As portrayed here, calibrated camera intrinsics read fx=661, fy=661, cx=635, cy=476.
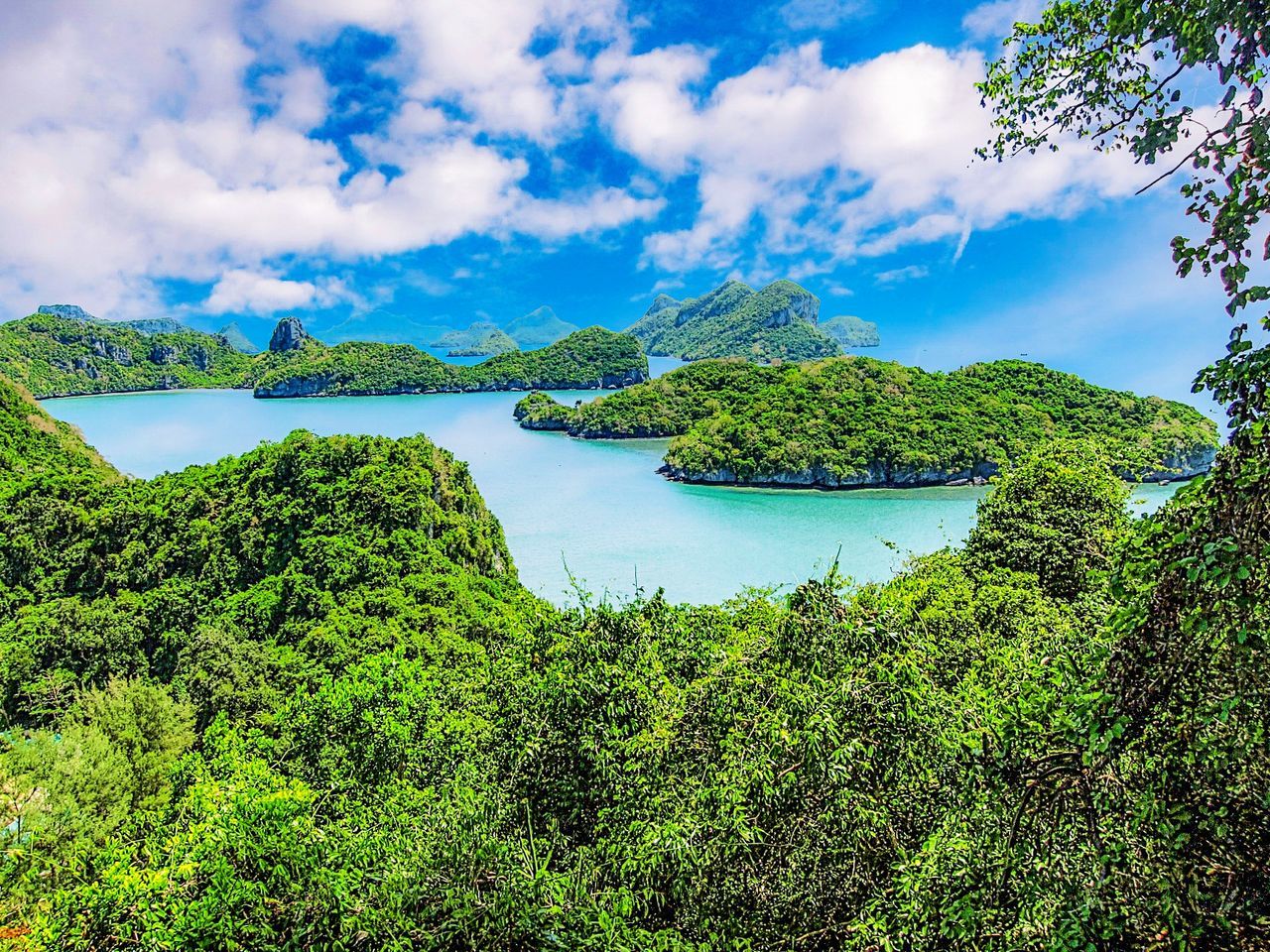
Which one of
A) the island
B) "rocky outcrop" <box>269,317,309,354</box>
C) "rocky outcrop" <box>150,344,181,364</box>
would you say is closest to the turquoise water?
"rocky outcrop" <box>150,344,181,364</box>

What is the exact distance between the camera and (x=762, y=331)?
147m

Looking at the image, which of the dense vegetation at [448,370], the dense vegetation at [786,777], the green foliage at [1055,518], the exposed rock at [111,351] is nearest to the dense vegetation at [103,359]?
the exposed rock at [111,351]

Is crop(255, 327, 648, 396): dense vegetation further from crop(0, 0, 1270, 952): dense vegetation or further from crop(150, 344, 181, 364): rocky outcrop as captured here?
crop(0, 0, 1270, 952): dense vegetation

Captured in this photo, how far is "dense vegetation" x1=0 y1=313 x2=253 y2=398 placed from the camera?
8812cm

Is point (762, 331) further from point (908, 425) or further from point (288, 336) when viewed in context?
point (908, 425)

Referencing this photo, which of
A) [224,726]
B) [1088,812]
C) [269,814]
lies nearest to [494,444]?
[224,726]

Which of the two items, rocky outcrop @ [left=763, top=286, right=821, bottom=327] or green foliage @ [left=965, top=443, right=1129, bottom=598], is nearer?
green foliage @ [left=965, top=443, right=1129, bottom=598]

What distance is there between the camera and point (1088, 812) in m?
2.55

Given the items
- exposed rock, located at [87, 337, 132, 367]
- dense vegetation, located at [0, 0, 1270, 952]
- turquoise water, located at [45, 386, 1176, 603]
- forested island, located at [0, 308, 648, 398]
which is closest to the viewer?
dense vegetation, located at [0, 0, 1270, 952]

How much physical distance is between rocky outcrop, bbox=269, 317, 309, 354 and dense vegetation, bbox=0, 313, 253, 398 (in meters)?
7.54

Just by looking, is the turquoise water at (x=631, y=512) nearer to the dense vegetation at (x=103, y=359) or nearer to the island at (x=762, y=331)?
the dense vegetation at (x=103, y=359)

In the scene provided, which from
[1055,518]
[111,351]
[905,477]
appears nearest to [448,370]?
[111,351]

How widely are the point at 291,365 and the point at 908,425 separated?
3925 inches

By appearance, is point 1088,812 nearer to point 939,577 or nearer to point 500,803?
point 500,803
